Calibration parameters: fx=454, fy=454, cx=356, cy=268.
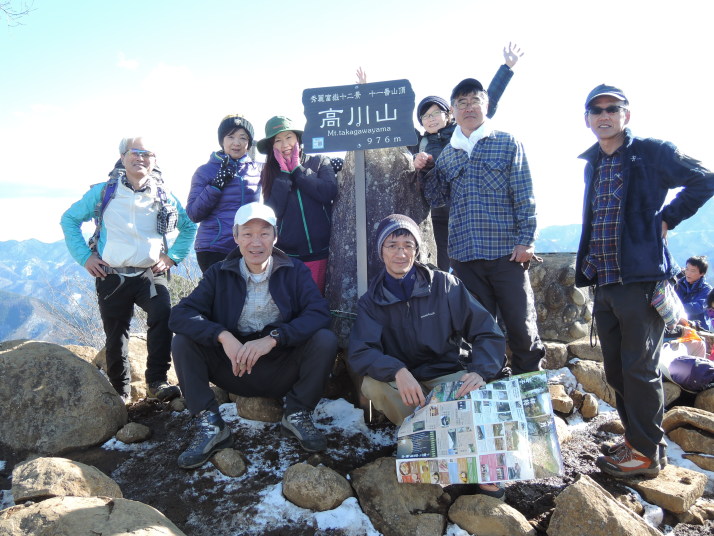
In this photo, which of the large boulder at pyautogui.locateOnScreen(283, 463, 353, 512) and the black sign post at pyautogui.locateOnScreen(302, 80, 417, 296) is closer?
the large boulder at pyautogui.locateOnScreen(283, 463, 353, 512)

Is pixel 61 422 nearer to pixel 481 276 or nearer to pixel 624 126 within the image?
pixel 481 276

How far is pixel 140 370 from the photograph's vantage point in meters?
6.00

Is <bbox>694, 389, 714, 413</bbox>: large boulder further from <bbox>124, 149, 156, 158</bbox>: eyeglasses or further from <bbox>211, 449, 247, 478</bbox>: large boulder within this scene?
<bbox>124, 149, 156, 158</bbox>: eyeglasses

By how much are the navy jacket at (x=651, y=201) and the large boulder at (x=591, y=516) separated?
156cm

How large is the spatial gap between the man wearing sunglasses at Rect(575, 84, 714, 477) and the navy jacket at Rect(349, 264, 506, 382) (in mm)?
1003

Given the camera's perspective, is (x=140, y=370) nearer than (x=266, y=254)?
No

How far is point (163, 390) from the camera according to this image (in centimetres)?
487

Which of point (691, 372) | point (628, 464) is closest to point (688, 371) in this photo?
point (691, 372)

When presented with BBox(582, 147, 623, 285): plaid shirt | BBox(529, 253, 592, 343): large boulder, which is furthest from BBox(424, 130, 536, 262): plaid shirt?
BBox(529, 253, 592, 343): large boulder

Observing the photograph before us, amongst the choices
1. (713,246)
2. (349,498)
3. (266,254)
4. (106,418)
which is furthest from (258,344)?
(713,246)

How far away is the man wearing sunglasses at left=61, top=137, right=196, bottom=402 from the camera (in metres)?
4.74

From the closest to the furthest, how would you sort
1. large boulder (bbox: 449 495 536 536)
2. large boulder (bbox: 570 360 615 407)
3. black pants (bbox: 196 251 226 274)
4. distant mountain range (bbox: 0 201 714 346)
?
large boulder (bbox: 449 495 536 536) < black pants (bbox: 196 251 226 274) < large boulder (bbox: 570 360 615 407) < distant mountain range (bbox: 0 201 714 346)

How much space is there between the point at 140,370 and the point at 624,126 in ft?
19.9

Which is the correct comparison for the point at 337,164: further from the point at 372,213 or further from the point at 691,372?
the point at 691,372
